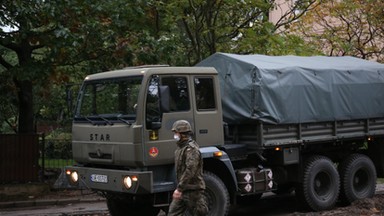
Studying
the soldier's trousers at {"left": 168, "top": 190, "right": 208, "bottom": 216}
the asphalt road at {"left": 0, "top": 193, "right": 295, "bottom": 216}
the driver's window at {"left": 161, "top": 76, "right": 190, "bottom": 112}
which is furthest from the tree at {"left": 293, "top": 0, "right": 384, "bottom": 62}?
the soldier's trousers at {"left": 168, "top": 190, "right": 208, "bottom": 216}

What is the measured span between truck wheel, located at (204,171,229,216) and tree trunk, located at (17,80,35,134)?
831 centimetres

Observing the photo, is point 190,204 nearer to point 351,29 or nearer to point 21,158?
point 21,158

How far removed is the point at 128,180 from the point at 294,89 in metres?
3.94

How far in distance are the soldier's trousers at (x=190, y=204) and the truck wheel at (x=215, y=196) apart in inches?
62.6

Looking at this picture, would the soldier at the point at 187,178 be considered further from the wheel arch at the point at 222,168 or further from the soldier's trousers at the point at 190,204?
the wheel arch at the point at 222,168

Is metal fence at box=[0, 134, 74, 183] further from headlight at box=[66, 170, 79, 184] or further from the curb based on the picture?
headlight at box=[66, 170, 79, 184]

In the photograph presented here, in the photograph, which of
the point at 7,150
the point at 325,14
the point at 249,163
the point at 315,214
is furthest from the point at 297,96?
the point at 325,14

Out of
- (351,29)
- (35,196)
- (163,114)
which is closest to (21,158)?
(35,196)

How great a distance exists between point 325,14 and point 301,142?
12.4 metres

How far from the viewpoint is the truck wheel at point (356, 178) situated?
11.0 m

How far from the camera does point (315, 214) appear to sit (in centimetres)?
1004

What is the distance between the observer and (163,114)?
795cm

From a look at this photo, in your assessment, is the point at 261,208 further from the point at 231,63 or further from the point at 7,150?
the point at 7,150

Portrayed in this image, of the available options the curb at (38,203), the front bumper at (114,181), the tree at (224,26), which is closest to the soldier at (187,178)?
the front bumper at (114,181)
